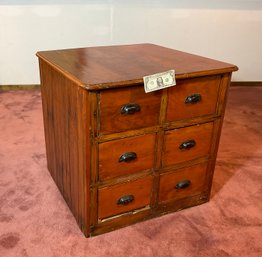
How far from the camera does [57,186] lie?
1.82 meters

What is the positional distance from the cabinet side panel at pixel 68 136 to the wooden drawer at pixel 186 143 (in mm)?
389

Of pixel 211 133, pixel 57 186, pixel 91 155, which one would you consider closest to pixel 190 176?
pixel 211 133

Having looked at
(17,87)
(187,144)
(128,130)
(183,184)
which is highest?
(128,130)

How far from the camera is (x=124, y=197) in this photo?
148cm

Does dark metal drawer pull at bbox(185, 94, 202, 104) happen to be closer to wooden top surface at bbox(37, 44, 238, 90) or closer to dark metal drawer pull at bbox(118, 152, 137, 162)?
wooden top surface at bbox(37, 44, 238, 90)

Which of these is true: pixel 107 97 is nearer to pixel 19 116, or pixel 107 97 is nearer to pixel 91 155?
pixel 91 155

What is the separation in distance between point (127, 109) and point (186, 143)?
0.39 m

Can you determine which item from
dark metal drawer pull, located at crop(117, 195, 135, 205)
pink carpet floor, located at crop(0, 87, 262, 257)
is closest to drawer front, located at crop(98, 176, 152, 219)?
dark metal drawer pull, located at crop(117, 195, 135, 205)

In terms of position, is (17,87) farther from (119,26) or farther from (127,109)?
(127,109)

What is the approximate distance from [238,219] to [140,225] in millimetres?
494

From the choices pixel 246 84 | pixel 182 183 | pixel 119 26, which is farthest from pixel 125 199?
pixel 246 84

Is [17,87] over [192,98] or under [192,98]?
under

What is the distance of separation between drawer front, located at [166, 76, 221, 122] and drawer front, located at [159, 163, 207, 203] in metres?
0.29

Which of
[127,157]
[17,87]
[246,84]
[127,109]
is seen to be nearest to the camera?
[127,109]
